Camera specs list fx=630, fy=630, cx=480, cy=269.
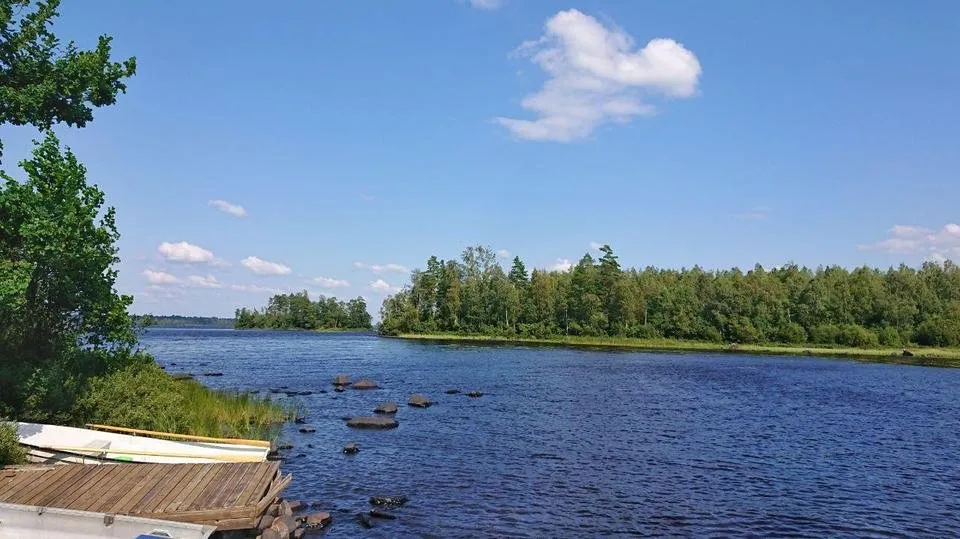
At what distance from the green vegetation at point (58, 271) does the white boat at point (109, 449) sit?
3.63 metres

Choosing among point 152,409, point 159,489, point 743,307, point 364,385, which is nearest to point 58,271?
point 152,409

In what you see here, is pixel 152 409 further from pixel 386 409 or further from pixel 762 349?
pixel 762 349

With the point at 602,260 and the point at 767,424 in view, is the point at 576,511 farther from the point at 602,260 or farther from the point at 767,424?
the point at 602,260

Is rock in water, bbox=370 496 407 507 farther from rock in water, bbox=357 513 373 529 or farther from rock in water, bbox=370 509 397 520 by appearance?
rock in water, bbox=357 513 373 529

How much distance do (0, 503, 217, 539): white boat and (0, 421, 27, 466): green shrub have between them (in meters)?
4.92

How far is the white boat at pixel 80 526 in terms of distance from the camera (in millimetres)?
15484

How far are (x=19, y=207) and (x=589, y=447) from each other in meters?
31.0

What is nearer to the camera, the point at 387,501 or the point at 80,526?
the point at 80,526

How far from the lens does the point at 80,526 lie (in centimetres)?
1557

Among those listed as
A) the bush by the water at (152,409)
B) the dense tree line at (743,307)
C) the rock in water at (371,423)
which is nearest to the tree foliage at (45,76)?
the bush by the water at (152,409)

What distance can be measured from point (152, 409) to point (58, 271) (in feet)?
23.3

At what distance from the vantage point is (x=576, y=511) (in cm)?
2583

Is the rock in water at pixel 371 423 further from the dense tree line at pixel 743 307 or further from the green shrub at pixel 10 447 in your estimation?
the dense tree line at pixel 743 307

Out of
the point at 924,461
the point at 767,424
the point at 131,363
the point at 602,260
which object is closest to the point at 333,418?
the point at 131,363
